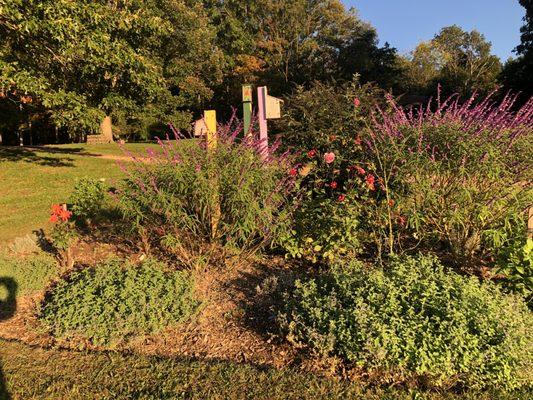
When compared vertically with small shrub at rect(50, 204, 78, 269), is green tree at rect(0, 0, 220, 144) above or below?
above

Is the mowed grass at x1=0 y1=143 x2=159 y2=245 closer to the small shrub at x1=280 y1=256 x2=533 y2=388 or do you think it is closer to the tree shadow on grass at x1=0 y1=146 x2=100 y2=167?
the tree shadow on grass at x1=0 y1=146 x2=100 y2=167

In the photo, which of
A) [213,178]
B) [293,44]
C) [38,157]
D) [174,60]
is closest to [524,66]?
[293,44]

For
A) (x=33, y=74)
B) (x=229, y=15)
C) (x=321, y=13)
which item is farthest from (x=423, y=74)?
(x=33, y=74)

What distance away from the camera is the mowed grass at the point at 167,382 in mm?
2535

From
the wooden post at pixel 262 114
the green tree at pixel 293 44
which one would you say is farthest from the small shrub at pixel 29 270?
the green tree at pixel 293 44

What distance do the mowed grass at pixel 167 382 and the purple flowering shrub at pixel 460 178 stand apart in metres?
1.72

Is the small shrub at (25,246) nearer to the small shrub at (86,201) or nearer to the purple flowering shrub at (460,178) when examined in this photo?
the small shrub at (86,201)

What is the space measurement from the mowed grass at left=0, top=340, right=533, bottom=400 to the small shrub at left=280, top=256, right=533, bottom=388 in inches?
5.3

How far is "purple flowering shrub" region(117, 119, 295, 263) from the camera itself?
3.98 meters

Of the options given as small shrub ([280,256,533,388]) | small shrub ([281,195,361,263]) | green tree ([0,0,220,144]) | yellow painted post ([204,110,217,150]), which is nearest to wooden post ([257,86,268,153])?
yellow painted post ([204,110,217,150])

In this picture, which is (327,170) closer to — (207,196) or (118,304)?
(207,196)

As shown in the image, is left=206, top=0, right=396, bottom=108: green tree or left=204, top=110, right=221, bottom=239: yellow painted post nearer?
left=204, top=110, right=221, bottom=239: yellow painted post

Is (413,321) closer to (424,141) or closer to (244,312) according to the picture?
(244,312)

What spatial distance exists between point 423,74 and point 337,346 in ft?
162
